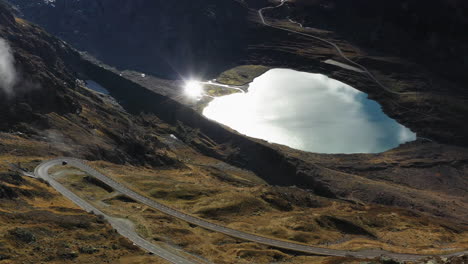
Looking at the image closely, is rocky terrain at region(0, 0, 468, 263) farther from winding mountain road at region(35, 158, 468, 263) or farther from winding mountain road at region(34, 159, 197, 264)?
winding mountain road at region(35, 158, 468, 263)

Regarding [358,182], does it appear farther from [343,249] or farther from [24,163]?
[24,163]

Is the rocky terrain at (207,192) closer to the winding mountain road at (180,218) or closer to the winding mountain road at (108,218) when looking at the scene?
the winding mountain road at (108,218)

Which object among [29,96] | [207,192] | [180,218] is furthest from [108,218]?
[29,96]

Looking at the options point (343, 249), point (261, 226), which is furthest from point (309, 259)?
point (261, 226)

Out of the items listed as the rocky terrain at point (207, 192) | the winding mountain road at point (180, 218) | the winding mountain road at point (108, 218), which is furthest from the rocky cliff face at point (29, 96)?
the winding mountain road at point (180, 218)

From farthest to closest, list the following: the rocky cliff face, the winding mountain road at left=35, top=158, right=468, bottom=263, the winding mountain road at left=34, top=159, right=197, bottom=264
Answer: the rocky cliff face
the winding mountain road at left=35, top=158, right=468, bottom=263
the winding mountain road at left=34, top=159, right=197, bottom=264

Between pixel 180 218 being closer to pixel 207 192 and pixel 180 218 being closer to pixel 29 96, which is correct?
pixel 207 192

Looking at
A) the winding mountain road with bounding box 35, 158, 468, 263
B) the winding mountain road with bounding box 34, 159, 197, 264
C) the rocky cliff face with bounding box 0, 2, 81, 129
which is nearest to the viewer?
the winding mountain road with bounding box 34, 159, 197, 264

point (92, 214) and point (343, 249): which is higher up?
point (343, 249)

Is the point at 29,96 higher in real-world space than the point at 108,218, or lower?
higher

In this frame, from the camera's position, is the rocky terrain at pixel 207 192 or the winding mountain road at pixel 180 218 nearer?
the rocky terrain at pixel 207 192

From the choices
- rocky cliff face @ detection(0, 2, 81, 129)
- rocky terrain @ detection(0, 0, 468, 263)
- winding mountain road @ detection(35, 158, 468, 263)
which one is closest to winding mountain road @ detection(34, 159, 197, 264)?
winding mountain road @ detection(35, 158, 468, 263)
